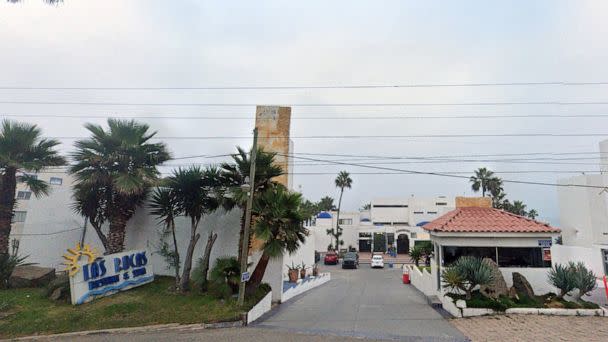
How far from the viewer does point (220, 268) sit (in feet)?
43.9

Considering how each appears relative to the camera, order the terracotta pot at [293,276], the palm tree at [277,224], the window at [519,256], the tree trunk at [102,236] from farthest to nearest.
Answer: the terracotta pot at [293,276]
the tree trunk at [102,236]
the window at [519,256]
the palm tree at [277,224]

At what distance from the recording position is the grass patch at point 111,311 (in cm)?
1126

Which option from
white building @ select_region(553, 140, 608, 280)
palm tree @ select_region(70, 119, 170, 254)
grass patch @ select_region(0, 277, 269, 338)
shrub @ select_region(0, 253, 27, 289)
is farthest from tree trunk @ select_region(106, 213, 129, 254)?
white building @ select_region(553, 140, 608, 280)

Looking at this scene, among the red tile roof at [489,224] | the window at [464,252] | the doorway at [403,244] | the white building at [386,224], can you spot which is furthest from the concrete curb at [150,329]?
the doorway at [403,244]

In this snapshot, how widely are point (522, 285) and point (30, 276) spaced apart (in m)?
19.4

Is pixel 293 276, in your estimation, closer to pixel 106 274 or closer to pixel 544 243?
pixel 106 274

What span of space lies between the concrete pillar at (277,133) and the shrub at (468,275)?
7.76 metres

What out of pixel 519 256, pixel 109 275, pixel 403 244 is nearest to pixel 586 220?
pixel 519 256

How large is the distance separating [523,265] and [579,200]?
2235 cm

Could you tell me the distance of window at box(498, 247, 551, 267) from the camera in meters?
14.2

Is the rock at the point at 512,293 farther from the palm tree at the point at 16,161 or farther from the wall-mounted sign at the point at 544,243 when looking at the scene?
the palm tree at the point at 16,161

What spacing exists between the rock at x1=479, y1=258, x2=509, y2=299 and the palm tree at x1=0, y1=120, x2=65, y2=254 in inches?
705

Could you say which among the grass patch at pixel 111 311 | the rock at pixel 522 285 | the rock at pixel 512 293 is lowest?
the grass patch at pixel 111 311

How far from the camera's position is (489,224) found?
49.1 feet
